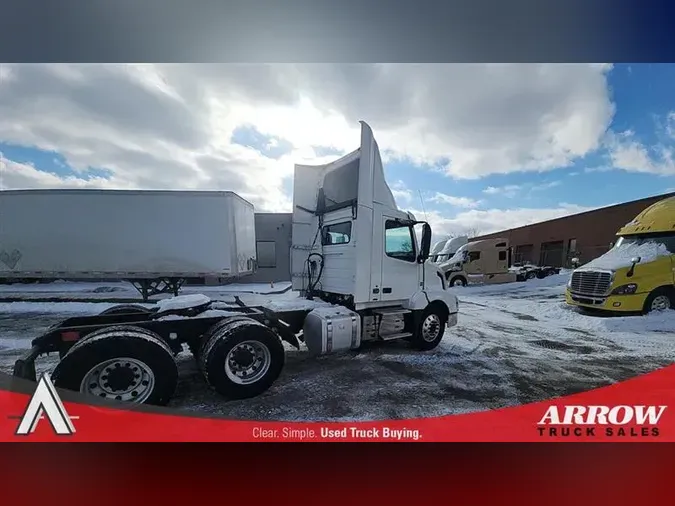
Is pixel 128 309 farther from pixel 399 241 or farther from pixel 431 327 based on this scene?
pixel 431 327

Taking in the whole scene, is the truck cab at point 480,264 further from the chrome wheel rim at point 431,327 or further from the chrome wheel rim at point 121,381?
the chrome wheel rim at point 121,381

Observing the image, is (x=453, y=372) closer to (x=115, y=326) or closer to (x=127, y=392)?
(x=127, y=392)

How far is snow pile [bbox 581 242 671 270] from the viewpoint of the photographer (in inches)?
72.5

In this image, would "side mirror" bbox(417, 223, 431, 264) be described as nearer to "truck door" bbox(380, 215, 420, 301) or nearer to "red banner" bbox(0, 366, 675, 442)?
"truck door" bbox(380, 215, 420, 301)

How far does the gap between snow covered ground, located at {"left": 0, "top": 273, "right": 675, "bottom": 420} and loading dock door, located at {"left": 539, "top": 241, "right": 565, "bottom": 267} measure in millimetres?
124

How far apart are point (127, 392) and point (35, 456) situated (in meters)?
0.75

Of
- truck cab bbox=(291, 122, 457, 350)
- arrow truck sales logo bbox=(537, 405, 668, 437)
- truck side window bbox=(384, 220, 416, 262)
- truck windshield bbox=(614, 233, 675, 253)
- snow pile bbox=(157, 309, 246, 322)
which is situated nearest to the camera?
arrow truck sales logo bbox=(537, 405, 668, 437)

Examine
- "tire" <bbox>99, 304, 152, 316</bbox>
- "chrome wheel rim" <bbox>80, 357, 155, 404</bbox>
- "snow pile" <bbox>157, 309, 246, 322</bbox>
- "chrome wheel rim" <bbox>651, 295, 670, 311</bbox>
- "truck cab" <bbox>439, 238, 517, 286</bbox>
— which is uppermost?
"truck cab" <bbox>439, 238, 517, 286</bbox>

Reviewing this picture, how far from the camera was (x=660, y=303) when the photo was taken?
5.97 ft

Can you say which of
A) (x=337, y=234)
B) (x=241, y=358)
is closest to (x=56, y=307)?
(x=241, y=358)

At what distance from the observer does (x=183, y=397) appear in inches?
71.2

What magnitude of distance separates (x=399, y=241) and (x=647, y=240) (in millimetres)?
1819

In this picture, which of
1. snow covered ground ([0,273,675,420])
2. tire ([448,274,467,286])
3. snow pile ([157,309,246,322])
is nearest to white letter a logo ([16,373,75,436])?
snow covered ground ([0,273,675,420])
